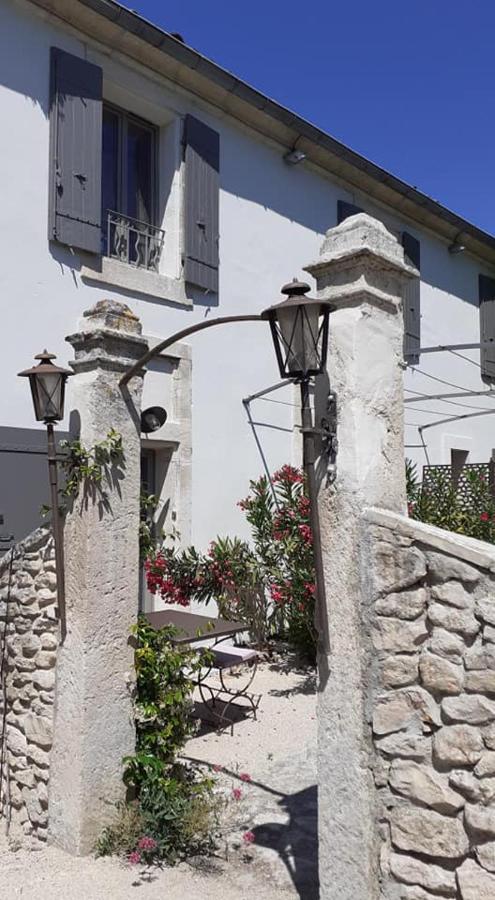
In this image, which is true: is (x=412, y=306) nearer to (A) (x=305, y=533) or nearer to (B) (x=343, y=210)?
(B) (x=343, y=210)

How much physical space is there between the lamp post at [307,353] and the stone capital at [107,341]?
47.2 inches

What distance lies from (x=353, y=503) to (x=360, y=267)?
948 millimetres

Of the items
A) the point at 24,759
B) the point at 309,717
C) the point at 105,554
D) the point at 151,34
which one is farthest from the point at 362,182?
the point at 24,759

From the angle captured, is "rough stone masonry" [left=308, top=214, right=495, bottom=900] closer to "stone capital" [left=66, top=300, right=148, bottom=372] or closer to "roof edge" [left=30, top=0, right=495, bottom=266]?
"stone capital" [left=66, top=300, right=148, bottom=372]

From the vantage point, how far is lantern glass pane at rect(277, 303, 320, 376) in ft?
9.07

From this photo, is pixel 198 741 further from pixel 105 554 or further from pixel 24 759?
pixel 105 554

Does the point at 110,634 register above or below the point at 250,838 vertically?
above

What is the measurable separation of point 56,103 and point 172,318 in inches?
84.8

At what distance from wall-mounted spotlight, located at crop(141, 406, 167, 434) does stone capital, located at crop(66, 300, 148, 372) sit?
2680 mm

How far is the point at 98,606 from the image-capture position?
146 inches

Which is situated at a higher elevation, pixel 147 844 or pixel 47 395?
pixel 47 395

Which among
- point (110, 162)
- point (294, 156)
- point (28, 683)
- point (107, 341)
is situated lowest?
point (28, 683)

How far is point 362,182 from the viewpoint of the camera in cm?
977

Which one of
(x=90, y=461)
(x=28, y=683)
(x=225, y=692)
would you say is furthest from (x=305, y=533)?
(x=90, y=461)
